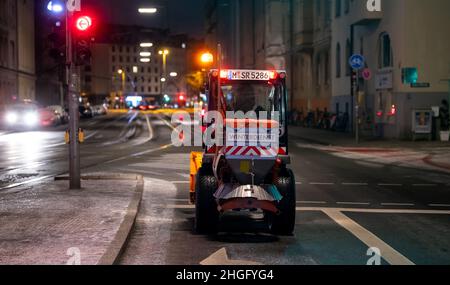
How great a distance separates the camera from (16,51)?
69375 mm

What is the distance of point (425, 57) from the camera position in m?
32.1

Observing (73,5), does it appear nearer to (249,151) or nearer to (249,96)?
(249,96)

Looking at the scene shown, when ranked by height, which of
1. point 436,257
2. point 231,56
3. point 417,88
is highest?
point 231,56

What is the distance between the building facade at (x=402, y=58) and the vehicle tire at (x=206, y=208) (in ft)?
69.8

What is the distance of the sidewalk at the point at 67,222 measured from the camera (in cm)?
783

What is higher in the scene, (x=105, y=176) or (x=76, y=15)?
(x=76, y=15)

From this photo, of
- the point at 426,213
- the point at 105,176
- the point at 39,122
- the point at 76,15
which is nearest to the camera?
the point at 426,213

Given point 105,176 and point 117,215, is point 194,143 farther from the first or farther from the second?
point 117,215

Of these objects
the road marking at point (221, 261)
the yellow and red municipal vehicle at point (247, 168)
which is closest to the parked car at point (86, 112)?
the yellow and red municipal vehicle at point (247, 168)

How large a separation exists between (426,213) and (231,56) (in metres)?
83.8

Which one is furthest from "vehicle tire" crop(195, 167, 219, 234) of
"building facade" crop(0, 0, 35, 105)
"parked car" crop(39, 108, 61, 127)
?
"building facade" crop(0, 0, 35, 105)

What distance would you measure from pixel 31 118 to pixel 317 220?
41811 mm

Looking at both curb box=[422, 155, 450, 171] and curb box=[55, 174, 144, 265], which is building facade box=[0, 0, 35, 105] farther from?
curb box=[55, 174, 144, 265]
